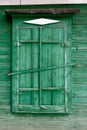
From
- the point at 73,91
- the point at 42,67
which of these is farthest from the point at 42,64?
the point at 73,91

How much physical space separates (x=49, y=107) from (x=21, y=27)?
60.4 inches

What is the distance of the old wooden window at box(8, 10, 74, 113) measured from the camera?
7.84 m

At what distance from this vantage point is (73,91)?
7961 mm

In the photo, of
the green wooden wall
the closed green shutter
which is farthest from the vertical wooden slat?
the green wooden wall

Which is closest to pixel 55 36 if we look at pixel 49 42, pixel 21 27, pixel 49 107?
pixel 49 42

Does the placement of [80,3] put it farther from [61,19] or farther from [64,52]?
[64,52]

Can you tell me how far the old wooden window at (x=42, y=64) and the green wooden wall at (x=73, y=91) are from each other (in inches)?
5.3

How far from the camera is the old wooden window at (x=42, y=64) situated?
25.7 ft

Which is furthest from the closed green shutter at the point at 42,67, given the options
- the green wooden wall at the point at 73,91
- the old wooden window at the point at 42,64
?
the green wooden wall at the point at 73,91

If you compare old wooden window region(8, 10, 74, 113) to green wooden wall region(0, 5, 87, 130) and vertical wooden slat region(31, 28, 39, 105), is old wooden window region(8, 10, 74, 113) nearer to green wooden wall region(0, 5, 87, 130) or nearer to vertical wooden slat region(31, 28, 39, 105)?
vertical wooden slat region(31, 28, 39, 105)

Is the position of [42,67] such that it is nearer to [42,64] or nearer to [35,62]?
[42,64]

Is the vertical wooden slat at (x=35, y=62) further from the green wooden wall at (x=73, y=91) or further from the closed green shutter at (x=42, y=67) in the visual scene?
the green wooden wall at (x=73, y=91)

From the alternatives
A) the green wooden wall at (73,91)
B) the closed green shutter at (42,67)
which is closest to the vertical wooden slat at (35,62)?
the closed green shutter at (42,67)

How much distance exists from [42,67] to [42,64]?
0.05 metres
